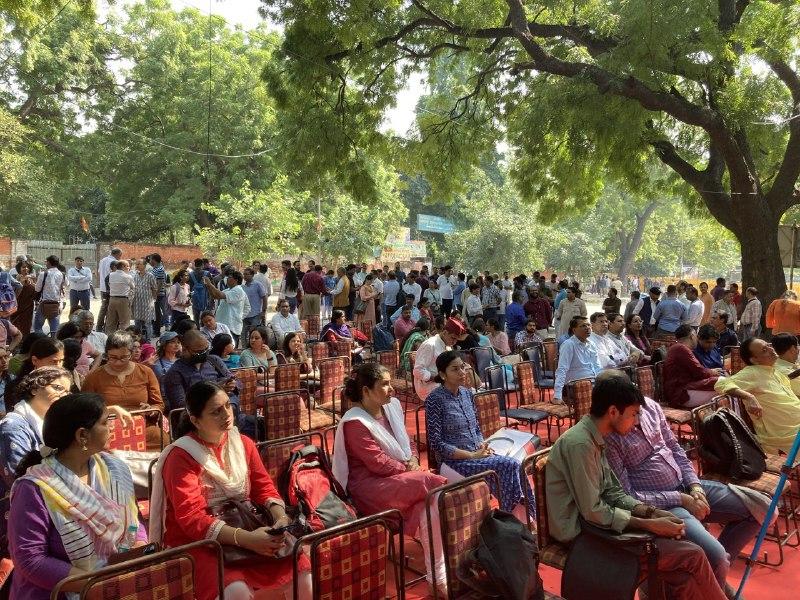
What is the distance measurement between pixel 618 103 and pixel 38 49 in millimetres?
22743

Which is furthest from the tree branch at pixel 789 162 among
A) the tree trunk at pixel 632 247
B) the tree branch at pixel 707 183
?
the tree trunk at pixel 632 247

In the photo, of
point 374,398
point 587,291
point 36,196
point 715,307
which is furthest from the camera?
point 587,291

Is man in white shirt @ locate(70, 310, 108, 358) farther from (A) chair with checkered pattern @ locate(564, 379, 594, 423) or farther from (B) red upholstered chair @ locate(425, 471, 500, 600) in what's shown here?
(B) red upholstered chair @ locate(425, 471, 500, 600)

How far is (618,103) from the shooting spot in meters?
10.6

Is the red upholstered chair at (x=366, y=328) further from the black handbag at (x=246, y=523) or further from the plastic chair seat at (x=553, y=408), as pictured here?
the black handbag at (x=246, y=523)

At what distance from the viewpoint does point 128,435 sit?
4.46 metres

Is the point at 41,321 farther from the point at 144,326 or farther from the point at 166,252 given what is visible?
the point at 166,252

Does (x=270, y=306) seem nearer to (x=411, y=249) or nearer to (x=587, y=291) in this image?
(x=411, y=249)

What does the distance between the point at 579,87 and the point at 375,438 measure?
28.5ft

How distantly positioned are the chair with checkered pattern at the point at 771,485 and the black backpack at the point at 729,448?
0.05 m

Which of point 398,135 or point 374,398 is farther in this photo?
point 398,135

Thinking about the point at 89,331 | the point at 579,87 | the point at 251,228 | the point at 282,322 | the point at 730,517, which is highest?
the point at 579,87

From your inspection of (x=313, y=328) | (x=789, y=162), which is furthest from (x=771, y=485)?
(x=789, y=162)

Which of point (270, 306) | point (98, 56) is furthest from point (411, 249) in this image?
point (98, 56)
